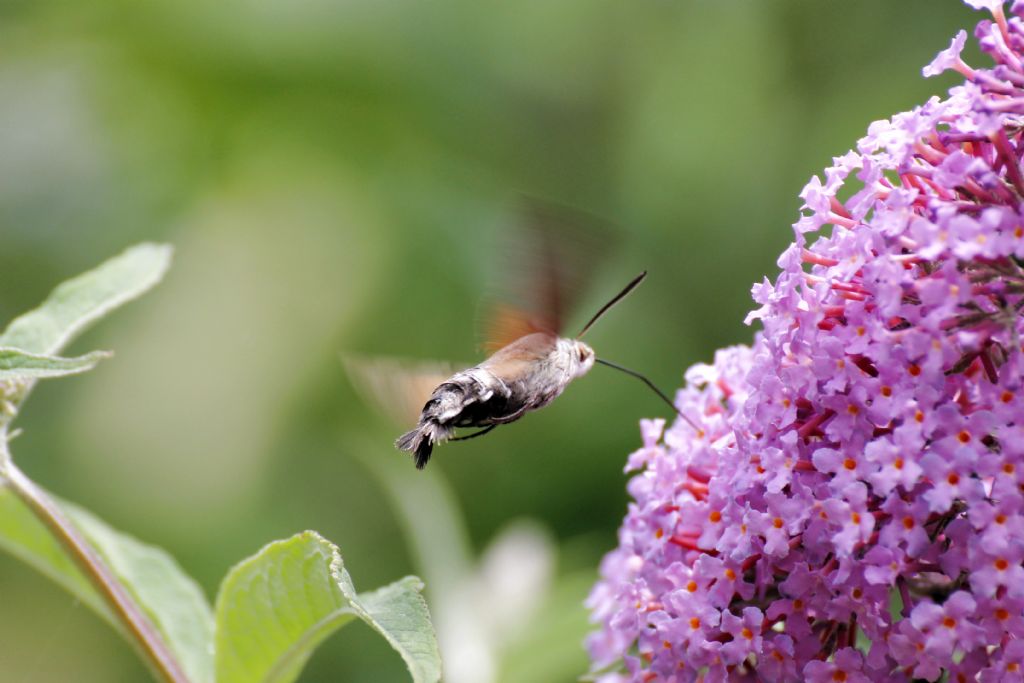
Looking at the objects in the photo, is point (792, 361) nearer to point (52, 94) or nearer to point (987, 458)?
point (987, 458)

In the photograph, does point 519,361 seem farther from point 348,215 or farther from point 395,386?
point 348,215

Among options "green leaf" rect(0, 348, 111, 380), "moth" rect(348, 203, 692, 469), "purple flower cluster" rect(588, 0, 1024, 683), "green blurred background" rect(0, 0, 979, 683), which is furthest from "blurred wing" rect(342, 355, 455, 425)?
"green blurred background" rect(0, 0, 979, 683)

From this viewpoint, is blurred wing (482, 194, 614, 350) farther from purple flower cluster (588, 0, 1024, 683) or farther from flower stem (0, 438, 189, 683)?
flower stem (0, 438, 189, 683)

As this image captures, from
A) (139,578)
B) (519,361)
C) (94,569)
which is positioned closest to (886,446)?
(519,361)

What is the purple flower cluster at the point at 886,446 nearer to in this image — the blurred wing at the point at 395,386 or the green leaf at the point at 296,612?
the green leaf at the point at 296,612

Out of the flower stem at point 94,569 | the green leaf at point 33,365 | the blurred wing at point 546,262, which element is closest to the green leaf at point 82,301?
A: the flower stem at point 94,569

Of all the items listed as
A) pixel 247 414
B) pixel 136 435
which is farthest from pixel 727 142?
pixel 136 435
